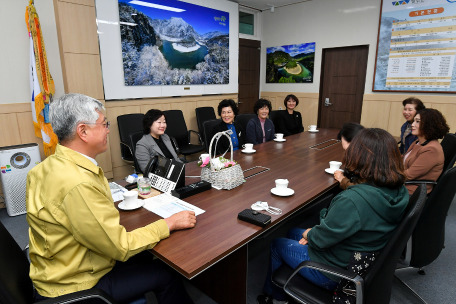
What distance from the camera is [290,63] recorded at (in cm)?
628

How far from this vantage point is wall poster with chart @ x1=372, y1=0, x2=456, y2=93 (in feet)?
14.4

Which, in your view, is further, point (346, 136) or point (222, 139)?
point (222, 139)

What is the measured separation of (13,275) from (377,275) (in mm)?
1479

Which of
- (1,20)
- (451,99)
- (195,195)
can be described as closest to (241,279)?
(195,195)

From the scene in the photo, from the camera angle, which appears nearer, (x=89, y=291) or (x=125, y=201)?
(x=89, y=291)

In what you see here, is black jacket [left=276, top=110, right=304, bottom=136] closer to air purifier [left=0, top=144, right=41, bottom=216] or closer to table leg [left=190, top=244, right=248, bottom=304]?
table leg [left=190, top=244, right=248, bottom=304]

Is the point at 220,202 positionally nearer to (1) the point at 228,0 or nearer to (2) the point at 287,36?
(1) the point at 228,0

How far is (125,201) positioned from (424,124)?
7.82 ft

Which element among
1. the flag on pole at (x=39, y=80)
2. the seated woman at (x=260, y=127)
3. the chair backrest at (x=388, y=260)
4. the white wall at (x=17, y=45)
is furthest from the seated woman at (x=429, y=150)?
the white wall at (x=17, y=45)

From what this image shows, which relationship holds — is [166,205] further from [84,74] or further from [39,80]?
[84,74]

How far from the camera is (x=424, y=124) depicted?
231 centimetres

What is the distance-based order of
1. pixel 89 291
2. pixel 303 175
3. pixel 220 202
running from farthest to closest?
pixel 303 175
pixel 220 202
pixel 89 291

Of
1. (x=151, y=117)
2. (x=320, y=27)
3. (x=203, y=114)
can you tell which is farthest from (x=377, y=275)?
(x=320, y=27)

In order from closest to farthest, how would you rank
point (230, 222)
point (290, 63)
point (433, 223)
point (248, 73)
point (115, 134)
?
point (230, 222), point (433, 223), point (115, 134), point (290, 63), point (248, 73)
